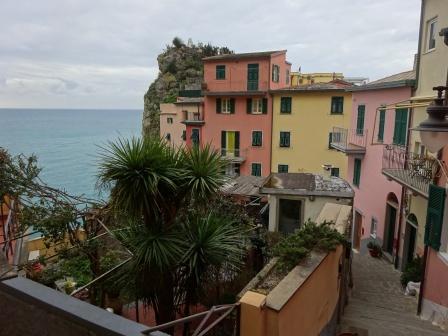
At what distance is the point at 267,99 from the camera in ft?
101

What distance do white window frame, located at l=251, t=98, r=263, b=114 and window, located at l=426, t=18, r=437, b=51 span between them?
740 inches

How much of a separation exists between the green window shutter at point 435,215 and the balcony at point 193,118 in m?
25.5

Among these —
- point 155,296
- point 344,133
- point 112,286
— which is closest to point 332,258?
point 155,296

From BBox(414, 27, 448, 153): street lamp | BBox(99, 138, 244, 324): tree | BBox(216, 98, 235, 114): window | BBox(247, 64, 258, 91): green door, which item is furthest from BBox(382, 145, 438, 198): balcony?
BBox(216, 98, 235, 114): window

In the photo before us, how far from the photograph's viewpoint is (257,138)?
31.5m

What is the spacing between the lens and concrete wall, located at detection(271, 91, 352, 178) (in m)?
29.1

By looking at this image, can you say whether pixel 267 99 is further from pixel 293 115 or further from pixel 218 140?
pixel 218 140

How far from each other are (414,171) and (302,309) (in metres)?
8.23

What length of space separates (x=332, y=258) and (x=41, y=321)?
188 inches

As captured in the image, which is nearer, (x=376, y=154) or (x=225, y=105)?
(x=376, y=154)

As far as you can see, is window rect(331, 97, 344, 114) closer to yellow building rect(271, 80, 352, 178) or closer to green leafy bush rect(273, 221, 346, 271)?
yellow building rect(271, 80, 352, 178)

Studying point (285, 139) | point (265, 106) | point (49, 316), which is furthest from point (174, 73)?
point (49, 316)

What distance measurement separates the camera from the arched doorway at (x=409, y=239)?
46.1 ft

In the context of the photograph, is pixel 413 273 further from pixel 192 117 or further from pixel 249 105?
pixel 192 117
